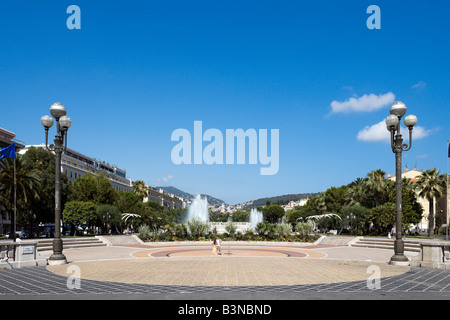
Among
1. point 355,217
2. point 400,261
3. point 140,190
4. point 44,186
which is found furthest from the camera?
point 140,190

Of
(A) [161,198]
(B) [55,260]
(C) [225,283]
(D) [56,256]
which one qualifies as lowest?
(A) [161,198]

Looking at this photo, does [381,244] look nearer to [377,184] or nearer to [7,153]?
[377,184]

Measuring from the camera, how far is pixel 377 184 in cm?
5397

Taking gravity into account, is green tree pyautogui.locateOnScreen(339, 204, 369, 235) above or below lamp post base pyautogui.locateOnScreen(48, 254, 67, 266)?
below

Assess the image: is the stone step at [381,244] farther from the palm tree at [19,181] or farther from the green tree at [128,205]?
the green tree at [128,205]

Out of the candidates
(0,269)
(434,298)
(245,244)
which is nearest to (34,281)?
(0,269)

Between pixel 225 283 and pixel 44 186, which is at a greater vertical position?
pixel 44 186

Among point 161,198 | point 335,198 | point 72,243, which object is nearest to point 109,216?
point 72,243

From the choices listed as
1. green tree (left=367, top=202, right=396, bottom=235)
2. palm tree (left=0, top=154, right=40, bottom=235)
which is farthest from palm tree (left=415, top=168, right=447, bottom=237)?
palm tree (left=0, top=154, right=40, bottom=235)

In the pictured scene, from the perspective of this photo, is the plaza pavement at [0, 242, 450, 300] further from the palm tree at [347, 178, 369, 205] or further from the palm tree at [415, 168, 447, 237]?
the palm tree at [347, 178, 369, 205]

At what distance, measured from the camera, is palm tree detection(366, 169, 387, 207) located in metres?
53.8

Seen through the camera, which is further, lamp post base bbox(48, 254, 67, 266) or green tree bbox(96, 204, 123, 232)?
green tree bbox(96, 204, 123, 232)
